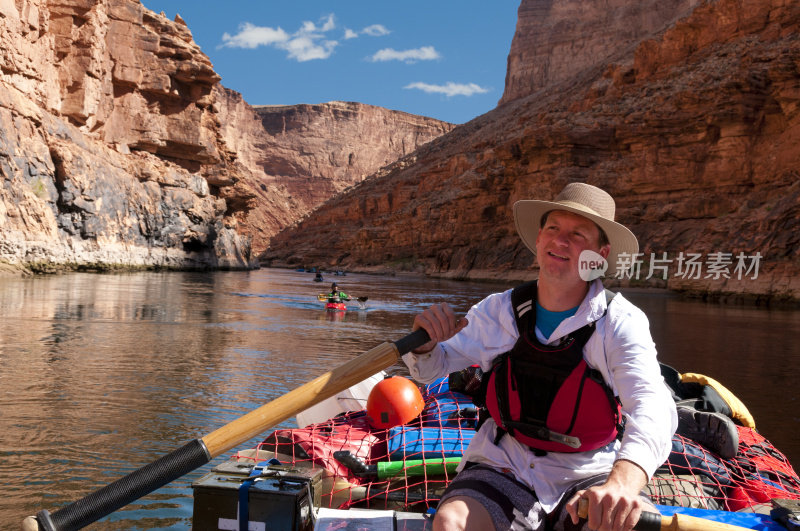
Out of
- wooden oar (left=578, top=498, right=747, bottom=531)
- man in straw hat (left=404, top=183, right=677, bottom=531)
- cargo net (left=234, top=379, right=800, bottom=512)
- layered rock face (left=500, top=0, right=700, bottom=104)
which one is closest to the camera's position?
wooden oar (left=578, top=498, right=747, bottom=531)

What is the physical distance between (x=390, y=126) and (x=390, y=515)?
184m

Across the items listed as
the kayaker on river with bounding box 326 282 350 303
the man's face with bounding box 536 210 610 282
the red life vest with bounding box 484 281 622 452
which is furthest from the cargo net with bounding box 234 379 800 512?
the kayaker on river with bounding box 326 282 350 303

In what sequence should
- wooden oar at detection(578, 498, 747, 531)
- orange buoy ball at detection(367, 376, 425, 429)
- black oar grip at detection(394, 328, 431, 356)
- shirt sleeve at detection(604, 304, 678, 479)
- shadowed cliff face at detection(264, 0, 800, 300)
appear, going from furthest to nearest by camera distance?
shadowed cliff face at detection(264, 0, 800, 300)
orange buoy ball at detection(367, 376, 425, 429)
black oar grip at detection(394, 328, 431, 356)
shirt sleeve at detection(604, 304, 678, 479)
wooden oar at detection(578, 498, 747, 531)

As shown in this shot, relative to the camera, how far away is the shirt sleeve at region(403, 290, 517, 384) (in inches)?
108

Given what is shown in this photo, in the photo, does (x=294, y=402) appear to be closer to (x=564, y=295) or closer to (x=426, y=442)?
(x=564, y=295)

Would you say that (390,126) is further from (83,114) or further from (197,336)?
(197,336)

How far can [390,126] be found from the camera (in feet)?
599

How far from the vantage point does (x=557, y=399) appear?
250 centimetres

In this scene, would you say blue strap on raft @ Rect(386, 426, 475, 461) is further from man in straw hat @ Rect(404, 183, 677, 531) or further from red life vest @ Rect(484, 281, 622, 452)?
red life vest @ Rect(484, 281, 622, 452)

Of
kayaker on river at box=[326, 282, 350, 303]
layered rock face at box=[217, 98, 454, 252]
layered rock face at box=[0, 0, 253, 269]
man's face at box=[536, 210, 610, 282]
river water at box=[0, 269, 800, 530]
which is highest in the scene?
layered rock face at box=[217, 98, 454, 252]

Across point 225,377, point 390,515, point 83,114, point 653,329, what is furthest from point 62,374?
point 83,114

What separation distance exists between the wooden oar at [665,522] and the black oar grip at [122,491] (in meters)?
1.45

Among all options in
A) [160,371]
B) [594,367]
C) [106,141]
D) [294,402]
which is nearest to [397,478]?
[294,402]

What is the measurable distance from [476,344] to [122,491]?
4.99ft
